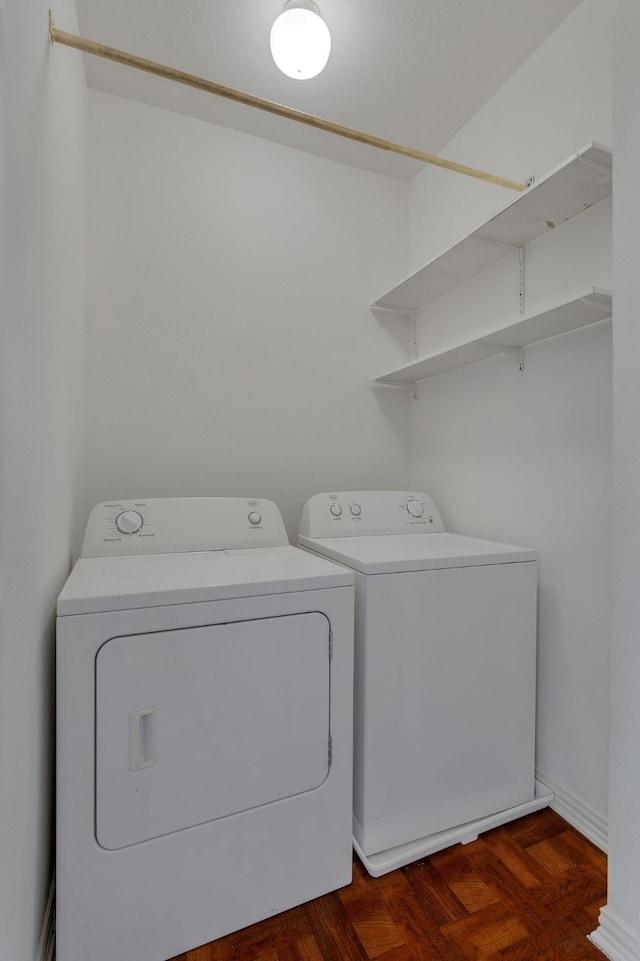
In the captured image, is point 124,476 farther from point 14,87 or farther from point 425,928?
point 425,928

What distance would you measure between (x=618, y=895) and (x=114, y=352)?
2306 millimetres

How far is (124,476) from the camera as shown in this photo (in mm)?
1875

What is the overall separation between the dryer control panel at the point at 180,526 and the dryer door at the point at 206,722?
607 millimetres

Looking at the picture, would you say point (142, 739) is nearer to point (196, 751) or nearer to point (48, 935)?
point (196, 751)

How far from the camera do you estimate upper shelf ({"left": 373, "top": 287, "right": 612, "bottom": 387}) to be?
1262 millimetres

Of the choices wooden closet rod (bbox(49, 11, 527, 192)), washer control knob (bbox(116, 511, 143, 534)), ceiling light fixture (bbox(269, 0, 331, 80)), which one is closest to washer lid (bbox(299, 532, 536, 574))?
washer control knob (bbox(116, 511, 143, 534))

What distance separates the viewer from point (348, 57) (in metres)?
1.68

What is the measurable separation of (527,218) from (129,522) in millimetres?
1692

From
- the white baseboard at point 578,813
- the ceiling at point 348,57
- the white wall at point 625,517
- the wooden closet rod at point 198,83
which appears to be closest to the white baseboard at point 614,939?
the white wall at point 625,517

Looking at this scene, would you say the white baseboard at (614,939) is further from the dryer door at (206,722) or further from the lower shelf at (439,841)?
the dryer door at (206,722)

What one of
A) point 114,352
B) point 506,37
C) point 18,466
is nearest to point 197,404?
point 114,352

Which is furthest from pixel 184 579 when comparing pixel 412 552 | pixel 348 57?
pixel 348 57

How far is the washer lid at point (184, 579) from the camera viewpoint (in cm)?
102

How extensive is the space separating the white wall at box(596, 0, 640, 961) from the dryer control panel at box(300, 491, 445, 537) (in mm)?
985
